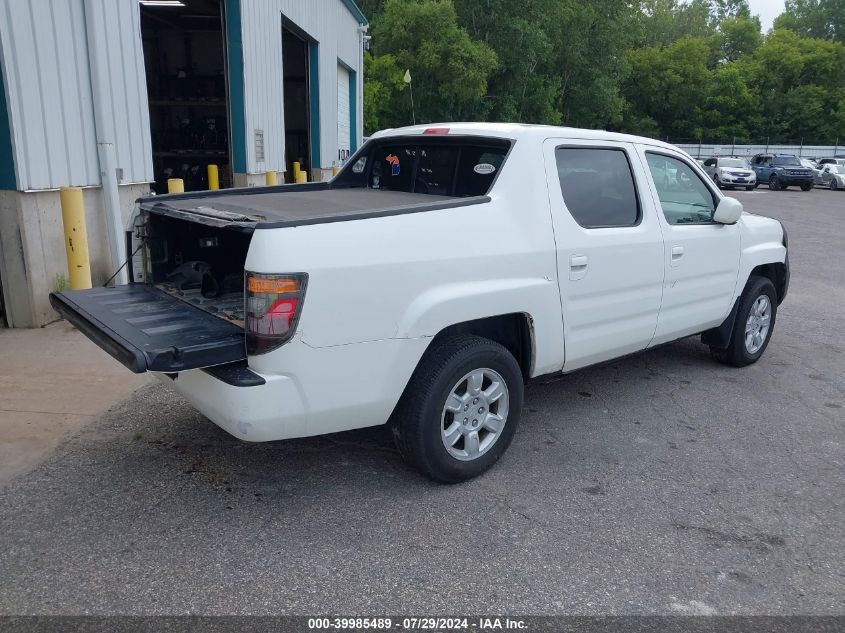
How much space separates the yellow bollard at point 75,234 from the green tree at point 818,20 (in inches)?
3850

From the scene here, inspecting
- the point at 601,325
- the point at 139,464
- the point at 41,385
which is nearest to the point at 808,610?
the point at 601,325

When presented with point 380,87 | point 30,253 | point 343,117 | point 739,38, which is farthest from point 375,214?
point 739,38

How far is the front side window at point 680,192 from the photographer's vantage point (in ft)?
16.2

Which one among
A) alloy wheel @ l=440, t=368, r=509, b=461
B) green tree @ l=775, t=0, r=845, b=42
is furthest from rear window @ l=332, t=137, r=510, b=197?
green tree @ l=775, t=0, r=845, b=42

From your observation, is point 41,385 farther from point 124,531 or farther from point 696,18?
point 696,18

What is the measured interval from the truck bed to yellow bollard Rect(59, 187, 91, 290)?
2.40 meters

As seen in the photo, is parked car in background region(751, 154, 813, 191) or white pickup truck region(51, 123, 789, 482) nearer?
white pickup truck region(51, 123, 789, 482)

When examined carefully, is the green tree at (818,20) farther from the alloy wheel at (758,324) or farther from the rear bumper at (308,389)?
the rear bumper at (308,389)

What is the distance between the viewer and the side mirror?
16.6ft

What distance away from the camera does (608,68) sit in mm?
49594

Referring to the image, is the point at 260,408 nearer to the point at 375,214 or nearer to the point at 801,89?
the point at 375,214

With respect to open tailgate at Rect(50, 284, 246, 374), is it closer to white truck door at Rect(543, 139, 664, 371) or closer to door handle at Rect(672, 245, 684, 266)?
white truck door at Rect(543, 139, 664, 371)

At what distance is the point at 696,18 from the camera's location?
262ft

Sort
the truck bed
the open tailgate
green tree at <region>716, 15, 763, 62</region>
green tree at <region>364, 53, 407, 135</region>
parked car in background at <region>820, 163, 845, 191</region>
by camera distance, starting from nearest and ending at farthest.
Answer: the open tailgate → the truck bed → green tree at <region>364, 53, 407, 135</region> → parked car in background at <region>820, 163, 845, 191</region> → green tree at <region>716, 15, 763, 62</region>
